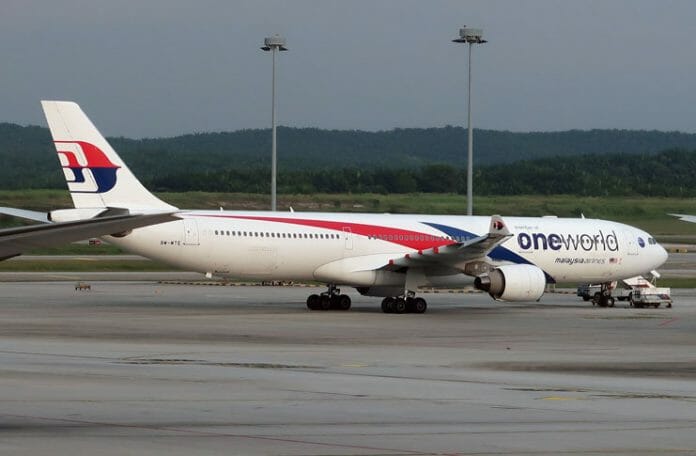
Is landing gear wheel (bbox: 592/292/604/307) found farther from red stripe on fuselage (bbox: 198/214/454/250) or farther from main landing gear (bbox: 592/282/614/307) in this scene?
red stripe on fuselage (bbox: 198/214/454/250)

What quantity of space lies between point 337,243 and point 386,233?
5.42 feet

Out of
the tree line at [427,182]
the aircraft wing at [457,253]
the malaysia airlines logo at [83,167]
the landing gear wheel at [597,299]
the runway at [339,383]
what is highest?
the tree line at [427,182]

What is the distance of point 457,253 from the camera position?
1500 inches

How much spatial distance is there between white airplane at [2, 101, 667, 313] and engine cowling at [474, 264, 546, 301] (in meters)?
0.03

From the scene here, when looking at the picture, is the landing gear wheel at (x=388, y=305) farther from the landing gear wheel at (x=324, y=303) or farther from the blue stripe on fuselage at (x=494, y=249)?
the blue stripe on fuselage at (x=494, y=249)

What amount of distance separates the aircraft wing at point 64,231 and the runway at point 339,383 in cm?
275

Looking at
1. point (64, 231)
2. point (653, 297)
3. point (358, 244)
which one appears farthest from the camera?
point (653, 297)

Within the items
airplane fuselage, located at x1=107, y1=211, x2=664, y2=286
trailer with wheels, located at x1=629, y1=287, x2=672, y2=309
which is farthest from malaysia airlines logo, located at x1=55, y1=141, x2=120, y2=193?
trailer with wheels, located at x1=629, y1=287, x2=672, y2=309

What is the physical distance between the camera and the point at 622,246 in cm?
4353

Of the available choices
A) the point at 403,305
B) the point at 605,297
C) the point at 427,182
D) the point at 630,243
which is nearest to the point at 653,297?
the point at 605,297

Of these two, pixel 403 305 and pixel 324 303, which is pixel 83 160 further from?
pixel 403 305

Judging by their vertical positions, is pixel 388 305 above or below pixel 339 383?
above

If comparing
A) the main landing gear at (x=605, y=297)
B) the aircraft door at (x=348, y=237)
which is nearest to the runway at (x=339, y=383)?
the aircraft door at (x=348, y=237)

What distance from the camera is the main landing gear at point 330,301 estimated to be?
130 feet
